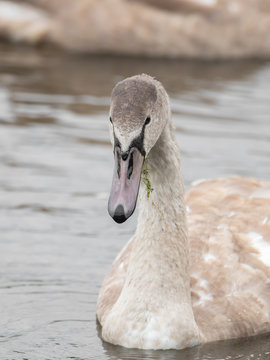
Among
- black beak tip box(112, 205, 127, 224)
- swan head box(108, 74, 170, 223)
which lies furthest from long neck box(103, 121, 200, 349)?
black beak tip box(112, 205, 127, 224)

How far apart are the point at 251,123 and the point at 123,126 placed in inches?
245

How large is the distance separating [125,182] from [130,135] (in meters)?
0.27

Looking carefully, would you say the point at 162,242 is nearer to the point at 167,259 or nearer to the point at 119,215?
the point at 167,259

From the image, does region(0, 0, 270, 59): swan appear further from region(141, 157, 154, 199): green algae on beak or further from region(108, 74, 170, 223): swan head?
region(108, 74, 170, 223): swan head

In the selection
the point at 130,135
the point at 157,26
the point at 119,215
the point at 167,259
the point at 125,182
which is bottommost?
the point at 157,26

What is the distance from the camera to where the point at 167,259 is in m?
6.97

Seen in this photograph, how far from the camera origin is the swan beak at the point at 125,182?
5902 mm

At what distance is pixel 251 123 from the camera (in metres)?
12.0

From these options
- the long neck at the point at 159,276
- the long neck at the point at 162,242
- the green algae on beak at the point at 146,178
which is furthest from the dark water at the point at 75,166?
the green algae on beak at the point at 146,178

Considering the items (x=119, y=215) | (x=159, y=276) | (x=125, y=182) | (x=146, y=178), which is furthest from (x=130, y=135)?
(x=159, y=276)

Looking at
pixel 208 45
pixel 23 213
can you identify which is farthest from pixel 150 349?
pixel 208 45

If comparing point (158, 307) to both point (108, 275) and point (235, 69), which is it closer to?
point (108, 275)

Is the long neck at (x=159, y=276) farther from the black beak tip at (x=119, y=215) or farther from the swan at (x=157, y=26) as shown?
the swan at (x=157, y=26)

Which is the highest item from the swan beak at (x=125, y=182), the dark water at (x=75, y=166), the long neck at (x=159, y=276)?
the swan beak at (x=125, y=182)
